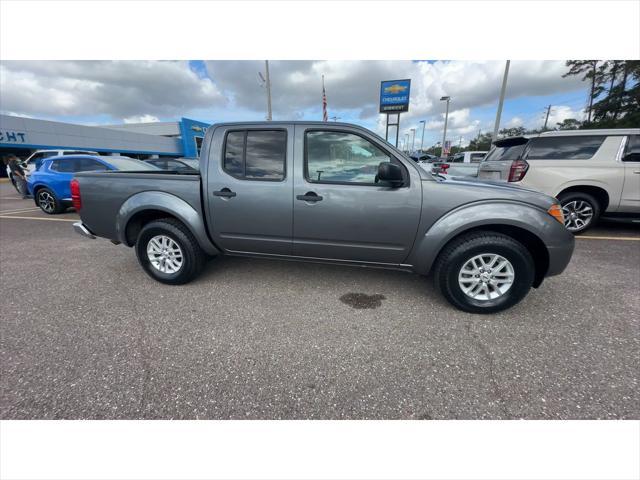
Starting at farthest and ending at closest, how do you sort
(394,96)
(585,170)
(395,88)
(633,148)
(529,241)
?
(394,96) < (395,88) < (585,170) < (633,148) < (529,241)

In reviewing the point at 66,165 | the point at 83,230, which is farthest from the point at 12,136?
the point at 83,230

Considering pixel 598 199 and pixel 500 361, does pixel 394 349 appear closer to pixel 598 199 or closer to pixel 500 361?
pixel 500 361

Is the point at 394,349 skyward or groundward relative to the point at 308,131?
groundward

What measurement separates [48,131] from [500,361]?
35081 millimetres

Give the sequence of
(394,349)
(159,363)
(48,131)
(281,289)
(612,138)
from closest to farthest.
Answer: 1. (159,363)
2. (394,349)
3. (281,289)
4. (612,138)
5. (48,131)

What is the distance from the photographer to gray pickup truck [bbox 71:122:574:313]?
8.19 feet

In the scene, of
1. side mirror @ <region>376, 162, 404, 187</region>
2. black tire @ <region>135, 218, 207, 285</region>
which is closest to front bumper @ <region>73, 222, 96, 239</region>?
black tire @ <region>135, 218, 207, 285</region>

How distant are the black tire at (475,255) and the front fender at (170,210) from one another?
2507 millimetres

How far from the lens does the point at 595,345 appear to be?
7.22 ft

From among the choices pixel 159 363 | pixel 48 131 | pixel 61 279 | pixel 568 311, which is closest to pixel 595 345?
pixel 568 311

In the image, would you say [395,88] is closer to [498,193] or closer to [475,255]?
[498,193]

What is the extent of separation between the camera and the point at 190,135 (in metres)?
38.5

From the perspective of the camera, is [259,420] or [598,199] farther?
[598,199]

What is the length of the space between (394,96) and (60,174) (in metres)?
21.7
